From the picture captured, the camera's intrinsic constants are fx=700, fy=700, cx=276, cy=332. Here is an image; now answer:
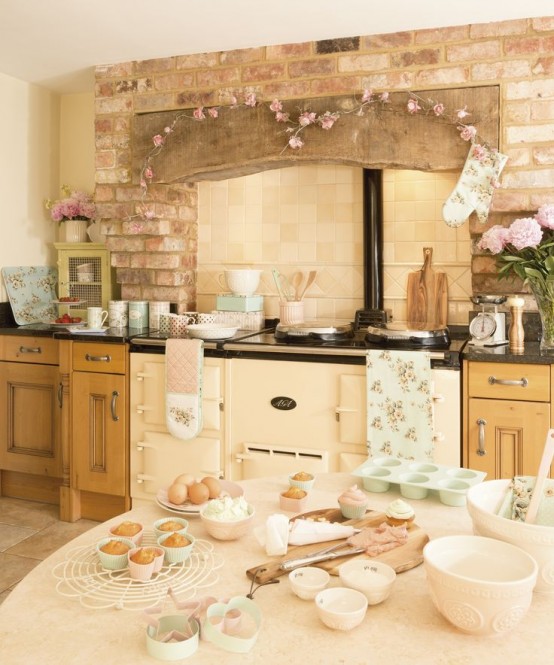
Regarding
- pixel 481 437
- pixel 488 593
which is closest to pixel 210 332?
pixel 481 437

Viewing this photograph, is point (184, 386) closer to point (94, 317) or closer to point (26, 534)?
point (94, 317)

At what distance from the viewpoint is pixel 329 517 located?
1.50 metres

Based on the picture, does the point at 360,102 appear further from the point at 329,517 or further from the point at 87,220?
the point at 329,517

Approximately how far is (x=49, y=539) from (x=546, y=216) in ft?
9.31

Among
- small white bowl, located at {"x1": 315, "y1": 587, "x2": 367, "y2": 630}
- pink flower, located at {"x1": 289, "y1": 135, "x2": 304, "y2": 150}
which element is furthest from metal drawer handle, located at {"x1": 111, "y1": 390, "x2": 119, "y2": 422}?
small white bowl, located at {"x1": 315, "y1": 587, "x2": 367, "y2": 630}

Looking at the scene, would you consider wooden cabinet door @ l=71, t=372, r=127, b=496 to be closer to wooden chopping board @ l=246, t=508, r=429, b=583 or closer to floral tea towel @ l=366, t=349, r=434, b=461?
floral tea towel @ l=366, t=349, r=434, b=461

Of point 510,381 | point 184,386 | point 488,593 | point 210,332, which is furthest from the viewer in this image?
point 210,332

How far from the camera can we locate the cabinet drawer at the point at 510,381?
2.88 metres

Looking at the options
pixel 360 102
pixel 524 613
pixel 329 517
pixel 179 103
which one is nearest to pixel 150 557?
pixel 329 517

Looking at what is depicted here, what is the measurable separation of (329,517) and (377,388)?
163cm

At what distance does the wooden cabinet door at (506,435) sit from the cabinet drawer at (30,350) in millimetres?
2274

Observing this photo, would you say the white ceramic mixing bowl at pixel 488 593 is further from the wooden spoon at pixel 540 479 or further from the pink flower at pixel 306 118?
the pink flower at pixel 306 118

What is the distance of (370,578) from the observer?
1.17 meters

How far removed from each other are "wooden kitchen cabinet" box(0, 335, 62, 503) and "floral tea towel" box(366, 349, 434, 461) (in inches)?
70.1
